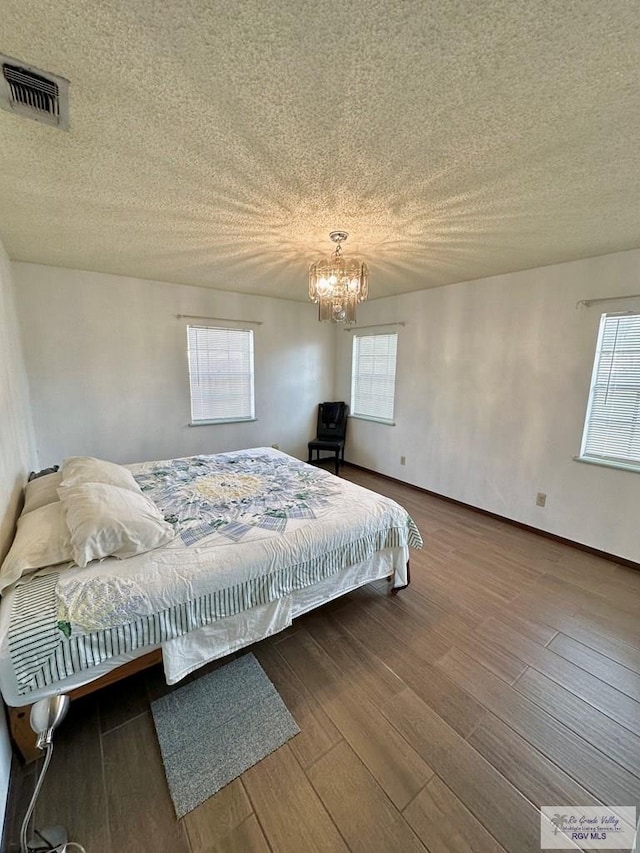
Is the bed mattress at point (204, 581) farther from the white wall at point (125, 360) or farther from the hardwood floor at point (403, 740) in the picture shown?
the white wall at point (125, 360)

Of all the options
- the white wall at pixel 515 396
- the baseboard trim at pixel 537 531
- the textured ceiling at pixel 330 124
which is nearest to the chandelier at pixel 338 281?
the textured ceiling at pixel 330 124

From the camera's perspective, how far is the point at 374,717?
1479 millimetres

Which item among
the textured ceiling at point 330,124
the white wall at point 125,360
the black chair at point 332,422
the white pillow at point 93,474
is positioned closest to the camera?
the textured ceiling at point 330,124

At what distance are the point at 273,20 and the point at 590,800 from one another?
8.97 feet

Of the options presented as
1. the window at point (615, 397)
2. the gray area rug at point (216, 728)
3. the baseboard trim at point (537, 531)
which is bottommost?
the gray area rug at point (216, 728)

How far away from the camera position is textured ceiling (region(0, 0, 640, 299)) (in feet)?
2.85

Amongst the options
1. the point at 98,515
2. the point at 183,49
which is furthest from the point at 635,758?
the point at 183,49

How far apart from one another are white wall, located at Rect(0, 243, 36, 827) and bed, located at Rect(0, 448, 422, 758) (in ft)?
0.27

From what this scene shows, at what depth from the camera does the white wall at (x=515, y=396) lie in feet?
8.85

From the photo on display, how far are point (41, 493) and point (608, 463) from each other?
416cm

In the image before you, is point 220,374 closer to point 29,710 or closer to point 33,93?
point 33,93

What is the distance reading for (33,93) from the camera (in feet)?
3.62

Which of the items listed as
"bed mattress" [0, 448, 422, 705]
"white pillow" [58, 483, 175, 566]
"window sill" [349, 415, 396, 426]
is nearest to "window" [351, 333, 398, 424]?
"window sill" [349, 415, 396, 426]

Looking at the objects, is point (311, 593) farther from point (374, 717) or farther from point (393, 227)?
point (393, 227)
